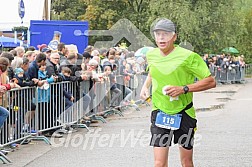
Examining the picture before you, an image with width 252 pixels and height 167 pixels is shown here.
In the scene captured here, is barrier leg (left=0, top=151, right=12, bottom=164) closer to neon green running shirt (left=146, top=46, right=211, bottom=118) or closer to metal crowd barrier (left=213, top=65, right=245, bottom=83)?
neon green running shirt (left=146, top=46, right=211, bottom=118)

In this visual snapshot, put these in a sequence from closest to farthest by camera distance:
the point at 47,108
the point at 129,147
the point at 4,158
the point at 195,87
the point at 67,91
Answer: the point at 195,87 → the point at 4,158 → the point at 129,147 → the point at 47,108 → the point at 67,91

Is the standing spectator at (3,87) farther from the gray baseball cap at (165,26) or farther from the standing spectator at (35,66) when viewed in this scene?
the gray baseball cap at (165,26)

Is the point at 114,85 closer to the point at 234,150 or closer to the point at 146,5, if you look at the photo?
the point at 234,150

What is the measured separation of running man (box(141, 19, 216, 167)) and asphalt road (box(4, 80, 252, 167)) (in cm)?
250

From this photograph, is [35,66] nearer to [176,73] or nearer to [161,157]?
[176,73]

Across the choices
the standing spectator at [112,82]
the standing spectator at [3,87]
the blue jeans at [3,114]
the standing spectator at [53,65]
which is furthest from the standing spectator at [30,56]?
the standing spectator at [112,82]

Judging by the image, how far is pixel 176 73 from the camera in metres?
6.87

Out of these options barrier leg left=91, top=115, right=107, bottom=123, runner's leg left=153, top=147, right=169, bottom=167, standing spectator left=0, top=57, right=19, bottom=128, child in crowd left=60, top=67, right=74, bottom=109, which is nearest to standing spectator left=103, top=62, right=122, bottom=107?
barrier leg left=91, top=115, right=107, bottom=123

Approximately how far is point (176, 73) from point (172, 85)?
14 cm

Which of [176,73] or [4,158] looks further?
[4,158]

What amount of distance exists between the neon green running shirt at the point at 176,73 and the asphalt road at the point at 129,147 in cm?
262

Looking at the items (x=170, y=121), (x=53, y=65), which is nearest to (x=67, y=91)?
(x=53, y=65)

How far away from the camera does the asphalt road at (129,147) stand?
9742 millimetres

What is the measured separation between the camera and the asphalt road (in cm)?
974
